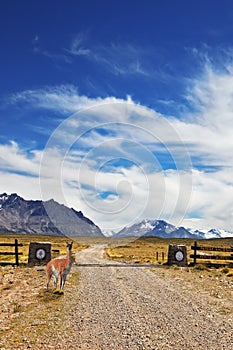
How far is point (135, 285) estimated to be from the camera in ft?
60.7

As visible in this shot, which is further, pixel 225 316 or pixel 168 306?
pixel 168 306

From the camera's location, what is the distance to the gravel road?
342 inches

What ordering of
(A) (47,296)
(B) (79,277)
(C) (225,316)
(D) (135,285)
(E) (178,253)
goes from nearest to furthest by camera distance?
(C) (225,316)
(A) (47,296)
(D) (135,285)
(B) (79,277)
(E) (178,253)

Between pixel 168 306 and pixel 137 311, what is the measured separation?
5.17ft

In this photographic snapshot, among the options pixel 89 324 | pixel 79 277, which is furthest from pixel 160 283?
pixel 89 324

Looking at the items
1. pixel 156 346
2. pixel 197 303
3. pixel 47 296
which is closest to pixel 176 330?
pixel 156 346

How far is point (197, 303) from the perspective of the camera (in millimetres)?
13875

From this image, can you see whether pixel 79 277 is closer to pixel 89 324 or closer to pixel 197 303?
pixel 197 303

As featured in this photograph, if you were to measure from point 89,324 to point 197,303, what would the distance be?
5.33 meters

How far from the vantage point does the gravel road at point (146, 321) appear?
28.5 ft

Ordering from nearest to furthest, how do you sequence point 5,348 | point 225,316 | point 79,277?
point 5,348 → point 225,316 → point 79,277

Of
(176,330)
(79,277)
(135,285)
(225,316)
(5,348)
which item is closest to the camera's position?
(5,348)

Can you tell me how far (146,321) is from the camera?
10742mm

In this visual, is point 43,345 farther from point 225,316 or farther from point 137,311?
point 225,316
